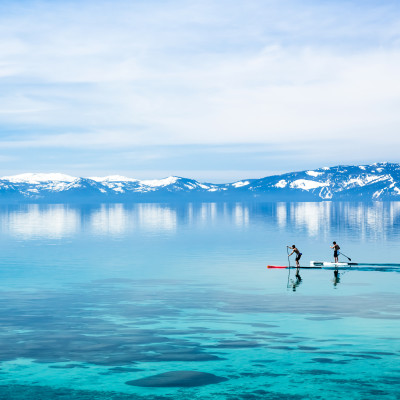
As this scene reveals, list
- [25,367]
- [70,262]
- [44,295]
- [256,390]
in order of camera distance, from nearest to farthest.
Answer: [256,390] < [25,367] < [44,295] < [70,262]

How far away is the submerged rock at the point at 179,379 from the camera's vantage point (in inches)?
1113

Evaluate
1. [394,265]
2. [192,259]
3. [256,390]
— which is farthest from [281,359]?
[192,259]

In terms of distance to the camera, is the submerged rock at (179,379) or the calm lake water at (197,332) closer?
the calm lake water at (197,332)

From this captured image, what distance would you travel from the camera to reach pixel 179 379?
28.9 metres

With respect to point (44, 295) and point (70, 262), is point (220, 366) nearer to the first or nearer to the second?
point (44, 295)

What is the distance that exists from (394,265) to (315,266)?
990cm

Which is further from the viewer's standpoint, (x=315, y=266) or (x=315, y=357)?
(x=315, y=266)

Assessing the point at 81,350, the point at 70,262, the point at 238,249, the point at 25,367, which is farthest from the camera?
the point at 238,249

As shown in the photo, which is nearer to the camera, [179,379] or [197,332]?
[179,379]

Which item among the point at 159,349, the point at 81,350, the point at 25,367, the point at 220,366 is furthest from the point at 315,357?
the point at 25,367

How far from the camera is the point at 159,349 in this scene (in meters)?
34.5

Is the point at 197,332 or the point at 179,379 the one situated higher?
the point at 179,379

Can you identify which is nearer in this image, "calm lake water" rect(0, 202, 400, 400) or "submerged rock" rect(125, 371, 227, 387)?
"calm lake water" rect(0, 202, 400, 400)

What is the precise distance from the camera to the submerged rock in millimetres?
28266
